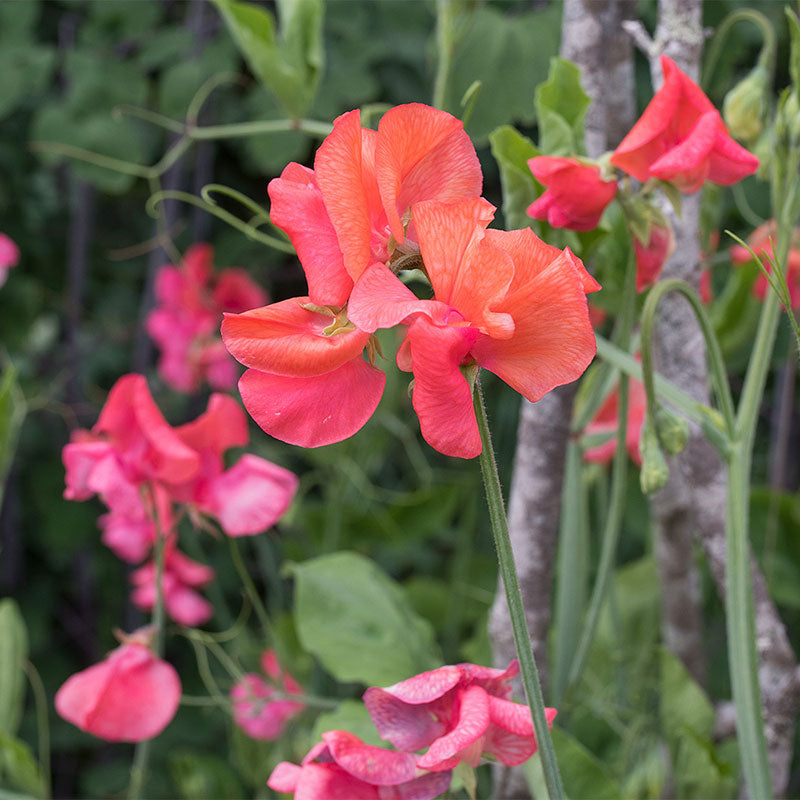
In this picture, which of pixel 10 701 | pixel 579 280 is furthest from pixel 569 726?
pixel 579 280

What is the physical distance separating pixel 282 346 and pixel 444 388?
2.3 inches

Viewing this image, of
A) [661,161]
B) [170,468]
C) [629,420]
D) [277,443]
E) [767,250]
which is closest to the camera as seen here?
[661,161]

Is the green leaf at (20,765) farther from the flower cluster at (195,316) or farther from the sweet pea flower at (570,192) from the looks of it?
the flower cluster at (195,316)

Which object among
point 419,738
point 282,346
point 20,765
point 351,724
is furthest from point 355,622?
point 282,346

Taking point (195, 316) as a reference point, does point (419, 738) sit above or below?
above

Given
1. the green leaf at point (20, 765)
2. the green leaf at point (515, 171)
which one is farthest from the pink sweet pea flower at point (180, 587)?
the green leaf at point (515, 171)

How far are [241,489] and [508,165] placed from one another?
0.88 feet

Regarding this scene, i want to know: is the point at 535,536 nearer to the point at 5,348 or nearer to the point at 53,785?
the point at 5,348

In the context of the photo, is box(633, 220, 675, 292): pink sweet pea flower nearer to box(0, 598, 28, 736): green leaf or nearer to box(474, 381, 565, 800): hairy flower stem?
box(474, 381, 565, 800): hairy flower stem

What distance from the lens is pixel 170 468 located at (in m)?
0.62

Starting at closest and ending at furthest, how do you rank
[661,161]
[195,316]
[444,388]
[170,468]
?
[444,388] < [661,161] < [170,468] < [195,316]

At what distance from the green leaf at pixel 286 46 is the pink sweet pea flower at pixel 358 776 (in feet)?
1.50

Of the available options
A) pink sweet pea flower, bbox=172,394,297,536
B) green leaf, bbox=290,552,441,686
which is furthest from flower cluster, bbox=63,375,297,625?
Result: green leaf, bbox=290,552,441,686

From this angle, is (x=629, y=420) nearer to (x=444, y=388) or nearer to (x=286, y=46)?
(x=286, y=46)
